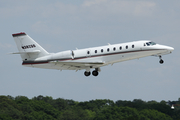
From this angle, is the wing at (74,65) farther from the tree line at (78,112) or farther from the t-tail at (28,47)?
the tree line at (78,112)

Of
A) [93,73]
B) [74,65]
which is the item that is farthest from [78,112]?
[74,65]

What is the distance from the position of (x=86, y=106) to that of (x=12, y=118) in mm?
33278

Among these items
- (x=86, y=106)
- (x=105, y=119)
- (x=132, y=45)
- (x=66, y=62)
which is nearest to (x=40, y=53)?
(x=66, y=62)

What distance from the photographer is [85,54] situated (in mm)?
38406

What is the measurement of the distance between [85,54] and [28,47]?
7.12m

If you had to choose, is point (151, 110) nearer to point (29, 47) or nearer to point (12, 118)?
point (12, 118)

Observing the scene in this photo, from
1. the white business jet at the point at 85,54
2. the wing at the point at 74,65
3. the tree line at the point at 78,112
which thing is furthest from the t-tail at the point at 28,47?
the tree line at the point at 78,112

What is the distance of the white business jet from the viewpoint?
36531mm

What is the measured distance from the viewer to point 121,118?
262 feet

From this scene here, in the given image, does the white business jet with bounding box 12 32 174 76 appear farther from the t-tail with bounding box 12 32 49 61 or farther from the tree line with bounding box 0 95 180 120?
the tree line with bounding box 0 95 180 120

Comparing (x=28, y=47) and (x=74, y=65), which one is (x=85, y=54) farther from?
(x=28, y=47)

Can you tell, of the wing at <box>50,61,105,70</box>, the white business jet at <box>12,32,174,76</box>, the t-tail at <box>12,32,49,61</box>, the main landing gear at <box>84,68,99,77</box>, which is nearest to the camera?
the white business jet at <box>12,32,174,76</box>

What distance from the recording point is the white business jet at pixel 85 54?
36531mm

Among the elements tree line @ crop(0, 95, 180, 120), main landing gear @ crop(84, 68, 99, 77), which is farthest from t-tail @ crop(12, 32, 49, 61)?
tree line @ crop(0, 95, 180, 120)
